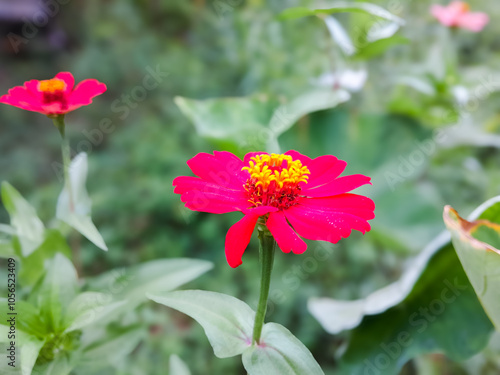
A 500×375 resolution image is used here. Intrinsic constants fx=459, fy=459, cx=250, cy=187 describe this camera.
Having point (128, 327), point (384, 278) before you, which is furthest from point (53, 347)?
point (384, 278)

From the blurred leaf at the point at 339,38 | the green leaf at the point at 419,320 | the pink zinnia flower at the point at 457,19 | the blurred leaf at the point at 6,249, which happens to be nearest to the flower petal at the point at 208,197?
the blurred leaf at the point at 6,249

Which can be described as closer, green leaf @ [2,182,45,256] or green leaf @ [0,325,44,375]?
green leaf @ [0,325,44,375]

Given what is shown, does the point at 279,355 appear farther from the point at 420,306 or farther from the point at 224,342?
the point at 420,306

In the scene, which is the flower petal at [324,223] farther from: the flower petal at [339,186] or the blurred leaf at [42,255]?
the blurred leaf at [42,255]

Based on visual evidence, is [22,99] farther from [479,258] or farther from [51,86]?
[479,258]

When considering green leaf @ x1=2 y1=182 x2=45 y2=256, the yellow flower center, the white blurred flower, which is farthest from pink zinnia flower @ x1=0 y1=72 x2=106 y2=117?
the white blurred flower

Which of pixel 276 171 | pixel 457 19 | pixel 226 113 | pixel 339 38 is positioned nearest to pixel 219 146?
pixel 226 113

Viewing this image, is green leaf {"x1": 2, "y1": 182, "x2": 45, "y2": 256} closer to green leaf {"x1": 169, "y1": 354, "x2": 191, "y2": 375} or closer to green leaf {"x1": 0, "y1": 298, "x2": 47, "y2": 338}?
green leaf {"x1": 0, "y1": 298, "x2": 47, "y2": 338}
